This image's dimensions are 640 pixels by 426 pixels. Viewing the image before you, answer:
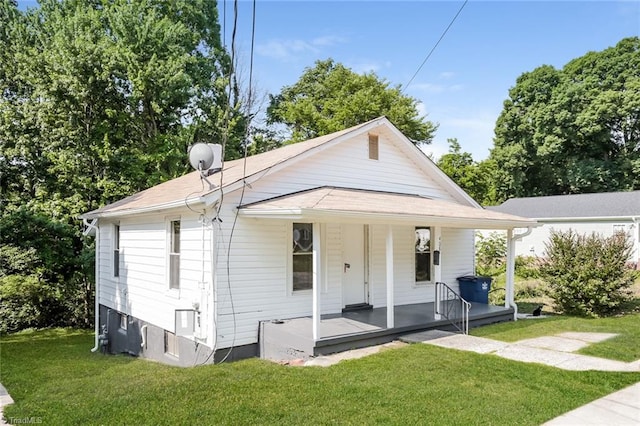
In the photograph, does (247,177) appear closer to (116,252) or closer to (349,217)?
(349,217)

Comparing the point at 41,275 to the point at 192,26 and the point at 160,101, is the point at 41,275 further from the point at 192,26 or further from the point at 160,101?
the point at 192,26

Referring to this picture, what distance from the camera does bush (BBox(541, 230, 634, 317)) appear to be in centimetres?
1097

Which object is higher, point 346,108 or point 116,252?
point 346,108

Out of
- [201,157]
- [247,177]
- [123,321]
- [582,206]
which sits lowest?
[123,321]

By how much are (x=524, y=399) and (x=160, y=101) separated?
17432mm

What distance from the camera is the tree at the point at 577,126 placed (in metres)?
33.9

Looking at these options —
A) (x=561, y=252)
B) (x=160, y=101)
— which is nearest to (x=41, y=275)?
(x=160, y=101)

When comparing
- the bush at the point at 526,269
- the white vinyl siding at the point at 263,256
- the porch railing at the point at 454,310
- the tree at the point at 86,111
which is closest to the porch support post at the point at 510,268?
the porch railing at the point at 454,310

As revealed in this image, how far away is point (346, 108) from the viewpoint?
27.0 meters

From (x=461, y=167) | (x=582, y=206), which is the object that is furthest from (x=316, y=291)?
(x=582, y=206)

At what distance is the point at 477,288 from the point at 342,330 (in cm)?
499

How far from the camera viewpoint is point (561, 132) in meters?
35.2
